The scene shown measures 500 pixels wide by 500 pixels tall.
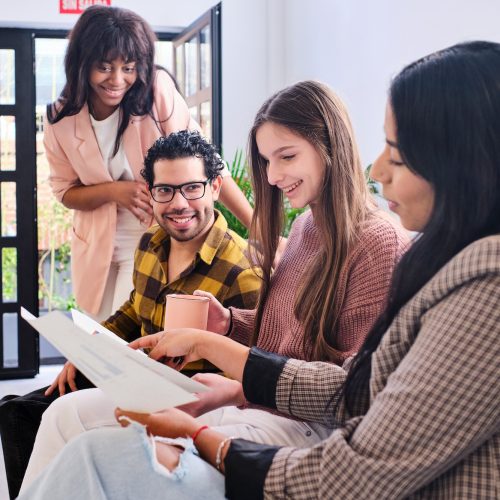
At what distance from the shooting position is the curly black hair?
217cm

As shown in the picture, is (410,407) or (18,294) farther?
(18,294)

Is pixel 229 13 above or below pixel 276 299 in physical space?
above

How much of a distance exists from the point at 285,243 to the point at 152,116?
3.17 feet

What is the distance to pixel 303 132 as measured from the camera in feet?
5.36

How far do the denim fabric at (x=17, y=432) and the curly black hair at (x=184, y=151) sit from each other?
0.65 metres

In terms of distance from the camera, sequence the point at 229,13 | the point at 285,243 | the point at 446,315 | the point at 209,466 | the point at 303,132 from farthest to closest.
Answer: the point at 229,13
the point at 285,243
the point at 303,132
the point at 209,466
the point at 446,315

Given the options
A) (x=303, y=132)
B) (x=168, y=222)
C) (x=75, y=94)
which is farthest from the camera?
(x=75, y=94)

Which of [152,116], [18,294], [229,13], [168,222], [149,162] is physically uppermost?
[229,13]

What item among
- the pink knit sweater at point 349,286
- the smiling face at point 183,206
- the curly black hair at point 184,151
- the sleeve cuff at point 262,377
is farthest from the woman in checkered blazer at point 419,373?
the curly black hair at point 184,151

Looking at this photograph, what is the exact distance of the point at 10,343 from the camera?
5.98m

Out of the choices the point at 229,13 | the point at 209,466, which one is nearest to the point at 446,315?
the point at 209,466

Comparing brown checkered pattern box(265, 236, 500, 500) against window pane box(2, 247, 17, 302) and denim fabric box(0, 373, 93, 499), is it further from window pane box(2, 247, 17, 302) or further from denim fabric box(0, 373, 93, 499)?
window pane box(2, 247, 17, 302)

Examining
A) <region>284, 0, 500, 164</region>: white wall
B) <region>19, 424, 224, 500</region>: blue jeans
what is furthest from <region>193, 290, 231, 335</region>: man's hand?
Answer: <region>284, 0, 500, 164</region>: white wall

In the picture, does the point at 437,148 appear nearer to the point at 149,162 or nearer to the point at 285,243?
the point at 285,243
